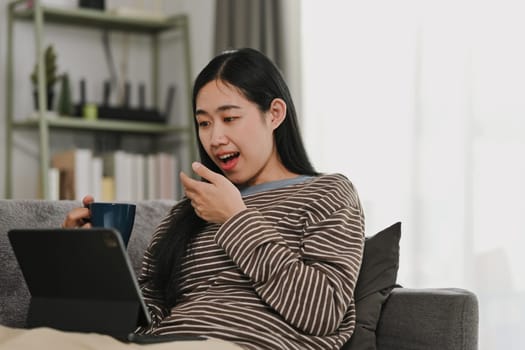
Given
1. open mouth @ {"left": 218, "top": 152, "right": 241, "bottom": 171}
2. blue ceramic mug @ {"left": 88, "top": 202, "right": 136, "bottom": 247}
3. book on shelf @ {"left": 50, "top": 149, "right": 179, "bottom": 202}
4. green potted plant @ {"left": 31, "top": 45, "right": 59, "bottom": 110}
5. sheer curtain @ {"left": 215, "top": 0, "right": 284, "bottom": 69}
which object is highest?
sheer curtain @ {"left": 215, "top": 0, "right": 284, "bottom": 69}

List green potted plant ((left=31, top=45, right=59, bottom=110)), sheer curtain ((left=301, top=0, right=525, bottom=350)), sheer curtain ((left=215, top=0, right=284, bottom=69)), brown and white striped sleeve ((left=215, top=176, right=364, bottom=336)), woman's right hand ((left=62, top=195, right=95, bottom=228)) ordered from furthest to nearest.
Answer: green potted plant ((left=31, top=45, right=59, bottom=110)) → sheer curtain ((left=215, top=0, right=284, bottom=69)) → sheer curtain ((left=301, top=0, right=525, bottom=350)) → woman's right hand ((left=62, top=195, right=95, bottom=228)) → brown and white striped sleeve ((left=215, top=176, right=364, bottom=336))

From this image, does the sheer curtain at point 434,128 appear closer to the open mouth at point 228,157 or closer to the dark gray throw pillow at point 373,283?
the dark gray throw pillow at point 373,283

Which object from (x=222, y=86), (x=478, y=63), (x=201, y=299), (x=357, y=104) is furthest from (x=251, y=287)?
(x=357, y=104)

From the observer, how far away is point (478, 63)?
2.86 meters

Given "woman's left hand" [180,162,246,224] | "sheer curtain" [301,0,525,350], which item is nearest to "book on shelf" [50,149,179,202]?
"sheer curtain" [301,0,525,350]

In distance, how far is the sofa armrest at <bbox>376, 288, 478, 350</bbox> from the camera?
1.68 metres

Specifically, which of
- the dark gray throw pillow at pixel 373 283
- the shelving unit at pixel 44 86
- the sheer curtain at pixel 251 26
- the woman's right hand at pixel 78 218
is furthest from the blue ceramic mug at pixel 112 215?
the shelving unit at pixel 44 86

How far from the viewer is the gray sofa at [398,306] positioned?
1681 mm

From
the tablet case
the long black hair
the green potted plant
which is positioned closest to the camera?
the tablet case

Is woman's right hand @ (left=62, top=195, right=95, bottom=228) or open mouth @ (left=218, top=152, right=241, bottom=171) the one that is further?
open mouth @ (left=218, top=152, right=241, bottom=171)

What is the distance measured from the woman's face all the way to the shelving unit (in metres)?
1.98

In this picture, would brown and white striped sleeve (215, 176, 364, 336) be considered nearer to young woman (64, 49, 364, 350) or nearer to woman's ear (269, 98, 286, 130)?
young woman (64, 49, 364, 350)

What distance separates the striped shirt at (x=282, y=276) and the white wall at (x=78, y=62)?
231 cm

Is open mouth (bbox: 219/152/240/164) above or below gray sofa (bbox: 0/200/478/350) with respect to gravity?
above
